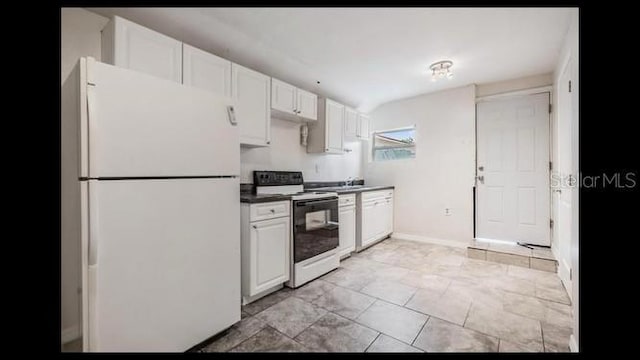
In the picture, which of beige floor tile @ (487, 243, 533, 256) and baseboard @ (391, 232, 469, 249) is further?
baseboard @ (391, 232, 469, 249)

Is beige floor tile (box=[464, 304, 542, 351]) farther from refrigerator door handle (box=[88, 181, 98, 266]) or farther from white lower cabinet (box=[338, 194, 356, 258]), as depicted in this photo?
refrigerator door handle (box=[88, 181, 98, 266])

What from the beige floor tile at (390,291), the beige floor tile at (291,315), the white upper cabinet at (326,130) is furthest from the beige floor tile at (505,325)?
the white upper cabinet at (326,130)

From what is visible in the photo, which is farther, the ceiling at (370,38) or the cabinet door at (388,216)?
the cabinet door at (388,216)

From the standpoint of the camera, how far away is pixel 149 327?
135 cm

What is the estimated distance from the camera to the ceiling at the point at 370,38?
6.62 ft

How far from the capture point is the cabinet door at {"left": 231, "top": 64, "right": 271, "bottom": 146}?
7.97 feet

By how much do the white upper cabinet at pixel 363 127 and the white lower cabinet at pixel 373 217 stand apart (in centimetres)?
100

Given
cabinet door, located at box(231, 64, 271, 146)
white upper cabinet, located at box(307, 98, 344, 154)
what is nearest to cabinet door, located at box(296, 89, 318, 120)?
white upper cabinet, located at box(307, 98, 344, 154)

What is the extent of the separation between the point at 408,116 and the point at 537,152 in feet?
5.97

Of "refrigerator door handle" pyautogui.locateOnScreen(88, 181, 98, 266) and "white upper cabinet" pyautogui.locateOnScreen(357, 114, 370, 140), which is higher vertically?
"white upper cabinet" pyautogui.locateOnScreen(357, 114, 370, 140)

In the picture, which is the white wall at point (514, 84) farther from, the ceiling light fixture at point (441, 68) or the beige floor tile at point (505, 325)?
the beige floor tile at point (505, 325)

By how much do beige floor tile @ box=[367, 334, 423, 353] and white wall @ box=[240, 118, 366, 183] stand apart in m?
2.00

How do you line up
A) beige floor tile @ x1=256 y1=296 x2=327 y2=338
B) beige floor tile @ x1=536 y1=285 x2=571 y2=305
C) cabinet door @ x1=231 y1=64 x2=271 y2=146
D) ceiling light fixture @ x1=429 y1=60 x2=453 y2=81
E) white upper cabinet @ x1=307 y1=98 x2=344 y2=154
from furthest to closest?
white upper cabinet @ x1=307 y1=98 x2=344 y2=154, ceiling light fixture @ x1=429 y1=60 x2=453 y2=81, cabinet door @ x1=231 y1=64 x2=271 y2=146, beige floor tile @ x1=536 y1=285 x2=571 y2=305, beige floor tile @ x1=256 y1=296 x2=327 y2=338

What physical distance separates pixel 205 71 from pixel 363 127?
2.75m
